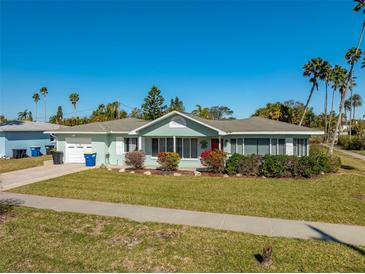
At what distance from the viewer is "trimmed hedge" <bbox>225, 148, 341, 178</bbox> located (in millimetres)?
14211

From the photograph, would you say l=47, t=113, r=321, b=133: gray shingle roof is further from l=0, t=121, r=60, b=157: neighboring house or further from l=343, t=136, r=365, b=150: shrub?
l=343, t=136, r=365, b=150: shrub

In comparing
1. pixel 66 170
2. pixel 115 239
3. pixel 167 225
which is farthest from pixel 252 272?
pixel 66 170

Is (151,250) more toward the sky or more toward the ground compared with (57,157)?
more toward the ground

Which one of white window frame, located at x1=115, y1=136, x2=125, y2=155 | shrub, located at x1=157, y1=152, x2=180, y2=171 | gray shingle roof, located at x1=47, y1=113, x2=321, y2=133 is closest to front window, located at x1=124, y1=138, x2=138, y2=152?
white window frame, located at x1=115, y1=136, x2=125, y2=155

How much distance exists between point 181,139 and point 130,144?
4385mm

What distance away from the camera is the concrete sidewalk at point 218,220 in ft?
21.4

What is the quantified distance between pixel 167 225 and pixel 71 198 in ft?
17.4

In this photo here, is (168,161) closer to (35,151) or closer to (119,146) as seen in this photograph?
(119,146)

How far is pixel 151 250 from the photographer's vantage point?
5711 mm

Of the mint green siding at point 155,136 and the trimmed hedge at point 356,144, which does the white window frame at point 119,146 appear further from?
the trimmed hedge at point 356,144

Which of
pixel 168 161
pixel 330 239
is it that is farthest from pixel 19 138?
pixel 330 239

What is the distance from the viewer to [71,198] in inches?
406

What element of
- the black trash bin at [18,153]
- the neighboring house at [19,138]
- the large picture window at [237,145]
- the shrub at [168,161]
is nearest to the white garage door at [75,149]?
the neighboring house at [19,138]

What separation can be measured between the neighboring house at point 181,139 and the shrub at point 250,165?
2259 mm
